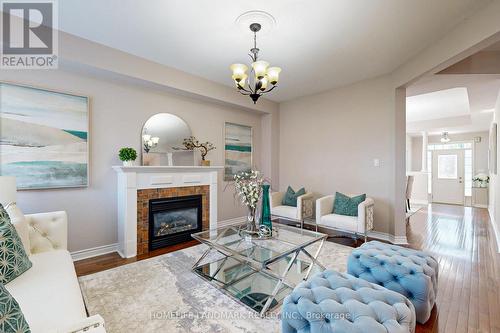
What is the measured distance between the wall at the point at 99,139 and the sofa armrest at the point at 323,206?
9.52 feet

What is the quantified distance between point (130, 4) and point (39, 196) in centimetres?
244

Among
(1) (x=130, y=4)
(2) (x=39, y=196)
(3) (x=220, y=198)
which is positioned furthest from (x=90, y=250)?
(1) (x=130, y=4)

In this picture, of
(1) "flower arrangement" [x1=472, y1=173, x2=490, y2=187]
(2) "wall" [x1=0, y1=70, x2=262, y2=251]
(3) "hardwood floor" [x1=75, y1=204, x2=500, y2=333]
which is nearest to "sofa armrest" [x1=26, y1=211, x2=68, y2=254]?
(3) "hardwood floor" [x1=75, y1=204, x2=500, y2=333]

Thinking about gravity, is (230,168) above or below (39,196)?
above

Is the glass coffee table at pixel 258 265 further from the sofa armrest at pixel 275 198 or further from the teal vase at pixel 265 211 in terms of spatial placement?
the sofa armrest at pixel 275 198

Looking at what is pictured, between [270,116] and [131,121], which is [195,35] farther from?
[270,116]

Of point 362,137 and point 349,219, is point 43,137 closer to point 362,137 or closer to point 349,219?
point 349,219

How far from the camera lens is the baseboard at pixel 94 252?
299cm

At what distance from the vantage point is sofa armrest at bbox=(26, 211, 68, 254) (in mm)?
2090

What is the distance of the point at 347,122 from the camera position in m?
4.31

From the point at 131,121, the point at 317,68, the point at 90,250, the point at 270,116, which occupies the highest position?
the point at 317,68

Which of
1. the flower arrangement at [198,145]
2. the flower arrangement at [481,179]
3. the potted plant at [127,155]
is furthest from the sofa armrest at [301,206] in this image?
the flower arrangement at [481,179]

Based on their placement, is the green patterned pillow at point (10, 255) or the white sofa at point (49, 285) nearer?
the white sofa at point (49, 285)

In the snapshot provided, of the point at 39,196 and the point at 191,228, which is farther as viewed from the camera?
the point at 191,228
